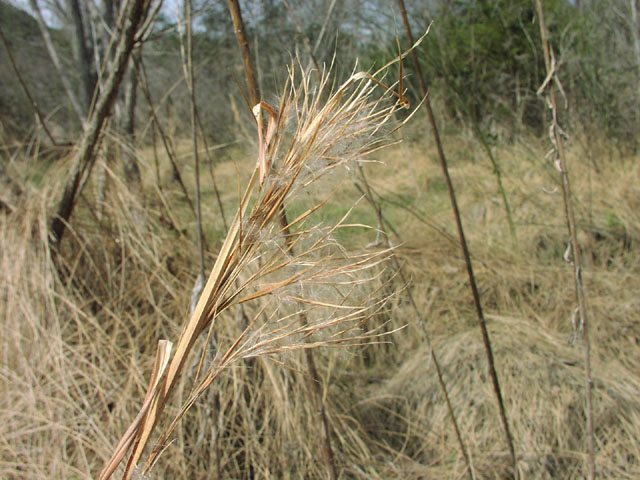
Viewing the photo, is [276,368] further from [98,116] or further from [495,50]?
[495,50]

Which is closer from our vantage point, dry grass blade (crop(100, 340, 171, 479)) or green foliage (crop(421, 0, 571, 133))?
dry grass blade (crop(100, 340, 171, 479))

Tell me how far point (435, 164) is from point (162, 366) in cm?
453

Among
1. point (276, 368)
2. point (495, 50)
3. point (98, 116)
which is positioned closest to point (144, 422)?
point (276, 368)

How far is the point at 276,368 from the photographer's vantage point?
Answer: 145 cm

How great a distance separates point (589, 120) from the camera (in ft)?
12.5

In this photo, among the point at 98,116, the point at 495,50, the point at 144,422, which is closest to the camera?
the point at 144,422

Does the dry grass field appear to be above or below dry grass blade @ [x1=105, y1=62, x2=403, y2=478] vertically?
below

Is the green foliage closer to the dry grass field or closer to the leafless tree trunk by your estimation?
the dry grass field

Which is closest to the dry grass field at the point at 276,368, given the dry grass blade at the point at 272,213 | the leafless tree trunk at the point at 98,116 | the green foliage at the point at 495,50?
the leafless tree trunk at the point at 98,116

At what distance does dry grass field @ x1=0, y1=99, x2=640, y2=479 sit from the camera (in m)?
1.26

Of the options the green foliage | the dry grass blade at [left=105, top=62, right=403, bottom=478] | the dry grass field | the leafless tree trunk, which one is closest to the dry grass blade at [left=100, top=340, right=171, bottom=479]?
the dry grass blade at [left=105, top=62, right=403, bottom=478]

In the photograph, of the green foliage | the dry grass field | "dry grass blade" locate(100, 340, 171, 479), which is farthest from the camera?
the green foliage

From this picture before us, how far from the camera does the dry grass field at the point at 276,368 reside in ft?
4.14

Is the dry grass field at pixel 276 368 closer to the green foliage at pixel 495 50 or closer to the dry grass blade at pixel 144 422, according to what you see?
the dry grass blade at pixel 144 422
